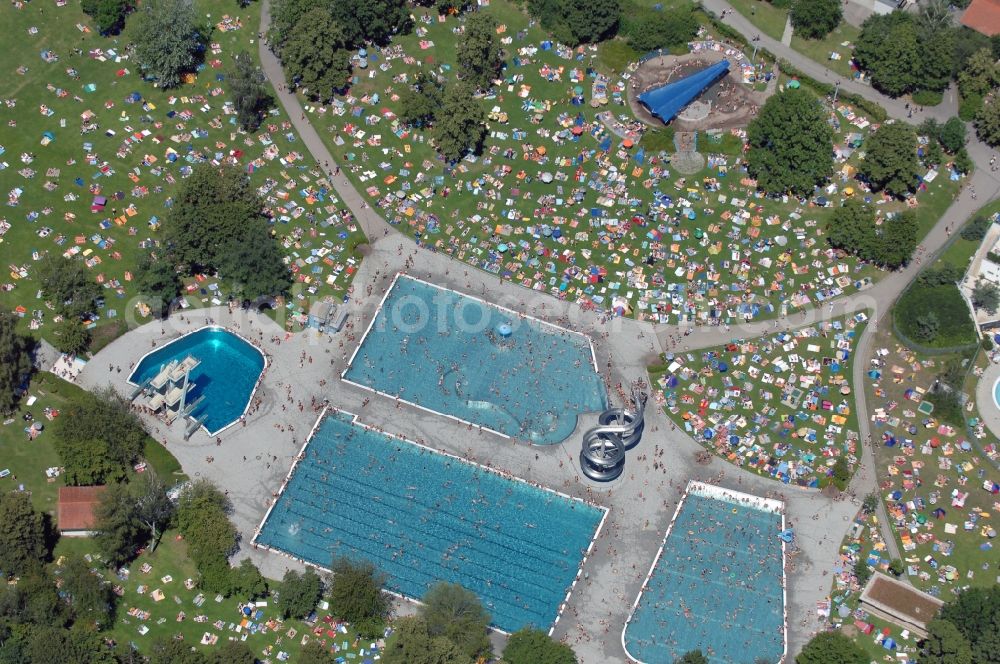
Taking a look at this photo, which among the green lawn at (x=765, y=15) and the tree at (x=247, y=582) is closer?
the tree at (x=247, y=582)

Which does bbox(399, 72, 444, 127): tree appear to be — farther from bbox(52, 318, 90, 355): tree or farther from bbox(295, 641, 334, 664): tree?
bbox(295, 641, 334, 664): tree

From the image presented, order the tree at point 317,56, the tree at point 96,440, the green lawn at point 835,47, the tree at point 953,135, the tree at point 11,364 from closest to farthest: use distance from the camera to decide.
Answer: the tree at point 96,440
the tree at point 11,364
the tree at point 953,135
the tree at point 317,56
the green lawn at point 835,47

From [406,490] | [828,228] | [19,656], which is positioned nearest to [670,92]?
[828,228]

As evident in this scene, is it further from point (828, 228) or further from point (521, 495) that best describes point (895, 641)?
point (828, 228)

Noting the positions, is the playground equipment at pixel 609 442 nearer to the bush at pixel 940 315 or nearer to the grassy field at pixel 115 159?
the bush at pixel 940 315

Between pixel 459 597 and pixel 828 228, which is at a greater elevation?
pixel 828 228

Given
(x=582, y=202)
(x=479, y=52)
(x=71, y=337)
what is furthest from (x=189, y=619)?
(x=479, y=52)

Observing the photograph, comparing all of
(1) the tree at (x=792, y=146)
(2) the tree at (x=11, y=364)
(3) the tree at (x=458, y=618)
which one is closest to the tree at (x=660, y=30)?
(1) the tree at (x=792, y=146)

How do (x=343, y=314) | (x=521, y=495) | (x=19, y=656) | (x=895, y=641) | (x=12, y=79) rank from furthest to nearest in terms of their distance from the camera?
(x=12, y=79) → (x=343, y=314) → (x=521, y=495) → (x=895, y=641) → (x=19, y=656)
